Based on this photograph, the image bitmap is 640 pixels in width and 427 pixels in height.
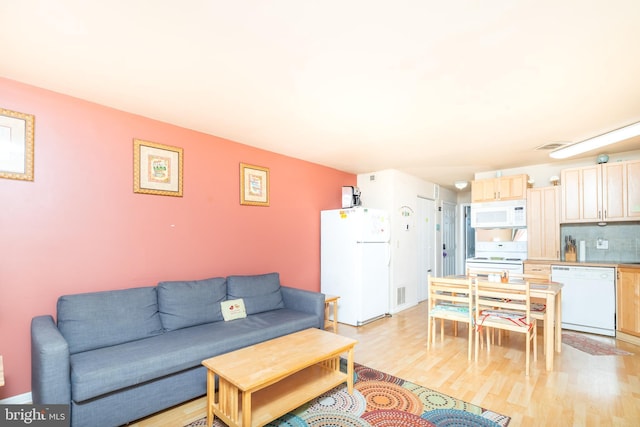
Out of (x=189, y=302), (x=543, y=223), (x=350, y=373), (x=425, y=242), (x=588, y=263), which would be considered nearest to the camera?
(x=350, y=373)

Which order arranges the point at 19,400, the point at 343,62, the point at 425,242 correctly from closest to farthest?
the point at 343,62 → the point at 19,400 → the point at 425,242

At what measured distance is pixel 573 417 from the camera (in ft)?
6.93

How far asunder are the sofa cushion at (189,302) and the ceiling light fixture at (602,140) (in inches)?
163

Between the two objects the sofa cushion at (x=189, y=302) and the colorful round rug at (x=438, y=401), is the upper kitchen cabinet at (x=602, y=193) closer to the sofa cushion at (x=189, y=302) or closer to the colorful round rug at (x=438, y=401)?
the colorful round rug at (x=438, y=401)

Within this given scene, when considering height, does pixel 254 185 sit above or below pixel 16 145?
below

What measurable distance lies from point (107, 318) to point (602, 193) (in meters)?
5.72

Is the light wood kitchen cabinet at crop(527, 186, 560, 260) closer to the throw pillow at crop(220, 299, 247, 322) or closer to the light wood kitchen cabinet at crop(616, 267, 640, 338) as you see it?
the light wood kitchen cabinet at crop(616, 267, 640, 338)

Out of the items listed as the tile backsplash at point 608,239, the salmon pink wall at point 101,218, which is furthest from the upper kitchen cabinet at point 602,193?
the salmon pink wall at point 101,218

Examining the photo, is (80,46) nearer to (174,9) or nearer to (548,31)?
(174,9)

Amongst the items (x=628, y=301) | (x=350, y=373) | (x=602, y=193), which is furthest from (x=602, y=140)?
(x=350, y=373)

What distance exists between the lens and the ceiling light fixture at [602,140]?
2825 millimetres

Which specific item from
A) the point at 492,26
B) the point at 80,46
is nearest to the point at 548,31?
the point at 492,26

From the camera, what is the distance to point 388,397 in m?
2.39

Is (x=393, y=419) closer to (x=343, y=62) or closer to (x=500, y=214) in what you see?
(x=343, y=62)
